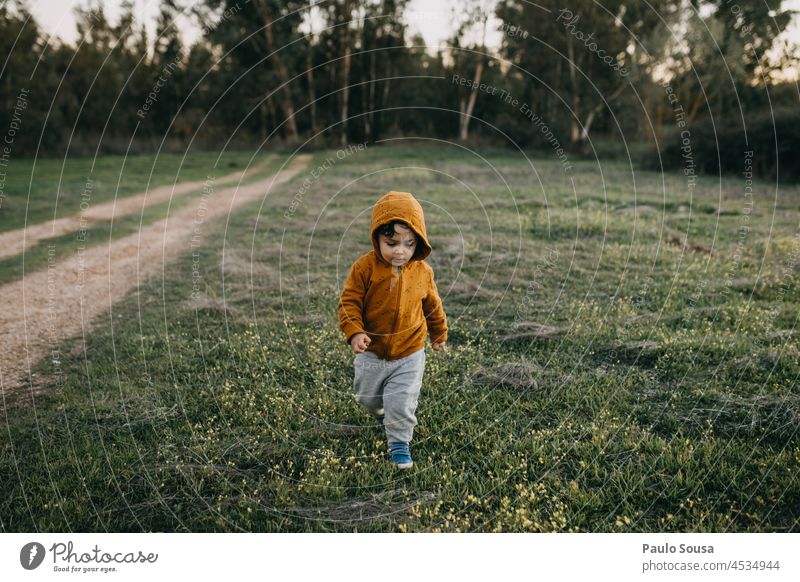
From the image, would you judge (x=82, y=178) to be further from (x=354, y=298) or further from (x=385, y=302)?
(x=385, y=302)

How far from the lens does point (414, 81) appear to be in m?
34.6

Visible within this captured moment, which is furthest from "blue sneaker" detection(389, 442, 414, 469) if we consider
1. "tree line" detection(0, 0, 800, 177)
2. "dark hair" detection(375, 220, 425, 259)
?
"tree line" detection(0, 0, 800, 177)

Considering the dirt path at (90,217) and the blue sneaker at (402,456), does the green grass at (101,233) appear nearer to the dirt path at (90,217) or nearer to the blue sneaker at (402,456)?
the dirt path at (90,217)

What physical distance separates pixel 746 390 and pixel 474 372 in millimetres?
2415

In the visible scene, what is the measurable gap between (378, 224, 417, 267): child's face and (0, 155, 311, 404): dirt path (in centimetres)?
394

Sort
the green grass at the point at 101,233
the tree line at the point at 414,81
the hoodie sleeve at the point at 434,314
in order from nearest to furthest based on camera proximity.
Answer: the hoodie sleeve at the point at 434,314
the green grass at the point at 101,233
the tree line at the point at 414,81

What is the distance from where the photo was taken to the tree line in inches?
988

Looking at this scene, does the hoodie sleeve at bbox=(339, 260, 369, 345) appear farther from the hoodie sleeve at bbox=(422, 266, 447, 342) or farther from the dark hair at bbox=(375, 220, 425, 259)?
the hoodie sleeve at bbox=(422, 266, 447, 342)

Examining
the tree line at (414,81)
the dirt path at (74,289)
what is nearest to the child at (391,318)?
the dirt path at (74,289)

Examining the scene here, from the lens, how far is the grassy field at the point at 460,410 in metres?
3.65

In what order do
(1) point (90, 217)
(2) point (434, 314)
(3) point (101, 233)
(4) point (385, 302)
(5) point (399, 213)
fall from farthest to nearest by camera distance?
1. (1) point (90, 217)
2. (3) point (101, 233)
3. (2) point (434, 314)
4. (4) point (385, 302)
5. (5) point (399, 213)

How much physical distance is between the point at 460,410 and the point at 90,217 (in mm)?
12838

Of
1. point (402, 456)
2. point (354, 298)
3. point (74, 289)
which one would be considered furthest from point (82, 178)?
point (402, 456)
